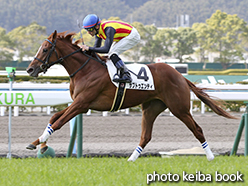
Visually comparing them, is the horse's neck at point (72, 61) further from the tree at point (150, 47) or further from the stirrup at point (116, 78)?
the tree at point (150, 47)

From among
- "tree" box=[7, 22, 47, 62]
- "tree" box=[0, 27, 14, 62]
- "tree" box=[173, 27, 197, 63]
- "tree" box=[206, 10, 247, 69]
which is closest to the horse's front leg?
"tree" box=[0, 27, 14, 62]

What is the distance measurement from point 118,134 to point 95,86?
3251 millimetres

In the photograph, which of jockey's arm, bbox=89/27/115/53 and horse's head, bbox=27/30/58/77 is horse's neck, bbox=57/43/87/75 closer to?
horse's head, bbox=27/30/58/77

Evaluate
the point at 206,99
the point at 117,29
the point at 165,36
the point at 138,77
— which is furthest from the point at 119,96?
the point at 165,36

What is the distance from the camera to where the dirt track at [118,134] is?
5.98m

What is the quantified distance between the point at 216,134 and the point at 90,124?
8.58ft

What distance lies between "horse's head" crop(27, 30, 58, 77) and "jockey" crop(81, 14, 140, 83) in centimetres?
31

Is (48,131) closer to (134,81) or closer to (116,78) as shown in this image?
(116,78)

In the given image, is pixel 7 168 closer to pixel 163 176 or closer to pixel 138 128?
pixel 163 176

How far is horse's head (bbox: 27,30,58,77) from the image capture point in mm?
4141

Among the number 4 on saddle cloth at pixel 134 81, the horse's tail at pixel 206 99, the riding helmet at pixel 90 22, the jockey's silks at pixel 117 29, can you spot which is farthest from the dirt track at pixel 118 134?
the riding helmet at pixel 90 22

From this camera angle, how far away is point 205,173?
3.24 meters

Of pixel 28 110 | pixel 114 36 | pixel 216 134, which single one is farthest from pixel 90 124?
pixel 114 36

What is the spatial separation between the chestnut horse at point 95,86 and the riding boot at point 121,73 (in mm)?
101
